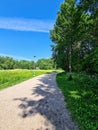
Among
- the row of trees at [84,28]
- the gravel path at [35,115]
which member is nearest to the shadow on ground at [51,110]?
the gravel path at [35,115]

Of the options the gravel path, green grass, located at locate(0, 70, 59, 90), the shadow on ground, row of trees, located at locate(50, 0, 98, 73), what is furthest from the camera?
green grass, located at locate(0, 70, 59, 90)

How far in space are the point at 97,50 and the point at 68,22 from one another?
1700 cm

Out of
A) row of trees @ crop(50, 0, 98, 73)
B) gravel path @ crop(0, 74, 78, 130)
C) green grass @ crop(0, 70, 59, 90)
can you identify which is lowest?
gravel path @ crop(0, 74, 78, 130)

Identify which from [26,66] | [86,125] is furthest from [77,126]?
[26,66]

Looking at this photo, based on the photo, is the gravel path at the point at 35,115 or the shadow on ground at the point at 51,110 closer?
the gravel path at the point at 35,115

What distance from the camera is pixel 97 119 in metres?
7.42

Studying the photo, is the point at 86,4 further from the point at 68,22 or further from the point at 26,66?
the point at 26,66

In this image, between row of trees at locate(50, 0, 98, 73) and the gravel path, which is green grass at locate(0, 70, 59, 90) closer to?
row of trees at locate(50, 0, 98, 73)

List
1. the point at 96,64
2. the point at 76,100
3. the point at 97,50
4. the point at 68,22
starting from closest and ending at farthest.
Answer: the point at 97,50
the point at 96,64
the point at 76,100
the point at 68,22

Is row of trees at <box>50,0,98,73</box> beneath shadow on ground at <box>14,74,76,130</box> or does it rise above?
above

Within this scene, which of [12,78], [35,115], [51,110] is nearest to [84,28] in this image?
[51,110]

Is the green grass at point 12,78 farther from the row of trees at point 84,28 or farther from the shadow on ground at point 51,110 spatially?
the shadow on ground at point 51,110

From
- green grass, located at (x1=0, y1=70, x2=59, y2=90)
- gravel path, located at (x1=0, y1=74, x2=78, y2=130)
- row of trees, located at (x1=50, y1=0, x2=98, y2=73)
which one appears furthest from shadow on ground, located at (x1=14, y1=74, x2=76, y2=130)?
green grass, located at (x1=0, y1=70, x2=59, y2=90)

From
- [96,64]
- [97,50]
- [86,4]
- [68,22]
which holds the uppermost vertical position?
[68,22]
